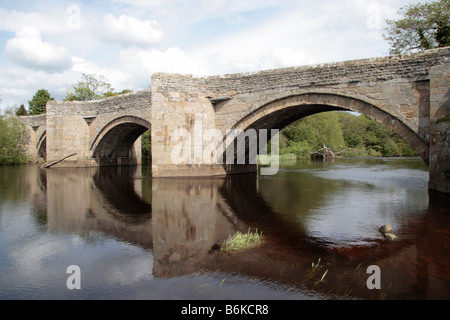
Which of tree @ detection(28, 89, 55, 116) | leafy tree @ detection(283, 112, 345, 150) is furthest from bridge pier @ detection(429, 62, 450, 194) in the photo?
tree @ detection(28, 89, 55, 116)

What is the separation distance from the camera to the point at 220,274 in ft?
12.6

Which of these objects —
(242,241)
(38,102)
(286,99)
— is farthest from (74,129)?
(38,102)

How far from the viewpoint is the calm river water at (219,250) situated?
347cm

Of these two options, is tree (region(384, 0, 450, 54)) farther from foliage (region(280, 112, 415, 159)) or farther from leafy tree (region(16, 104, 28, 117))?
leafy tree (region(16, 104, 28, 117))

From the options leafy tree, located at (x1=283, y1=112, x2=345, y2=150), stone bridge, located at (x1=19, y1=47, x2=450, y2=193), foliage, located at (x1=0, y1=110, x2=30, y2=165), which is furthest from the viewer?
leafy tree, located at (x1=283, y1=112, x2=345, y2=150)

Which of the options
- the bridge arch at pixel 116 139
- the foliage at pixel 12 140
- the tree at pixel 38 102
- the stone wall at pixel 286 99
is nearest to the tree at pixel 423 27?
the stone wall at pixel 286 99

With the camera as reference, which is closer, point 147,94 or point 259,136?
point 259,136

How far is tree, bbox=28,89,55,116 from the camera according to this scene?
4588cm

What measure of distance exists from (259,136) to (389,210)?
867 centimetres

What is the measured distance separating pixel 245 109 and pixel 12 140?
23.6 meters

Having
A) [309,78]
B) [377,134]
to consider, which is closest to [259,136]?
[309,78]

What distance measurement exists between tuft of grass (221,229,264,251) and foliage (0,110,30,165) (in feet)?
93.2
